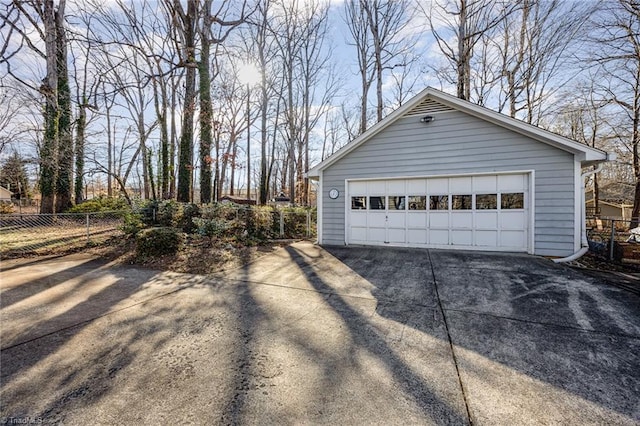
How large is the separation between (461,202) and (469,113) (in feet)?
7.63

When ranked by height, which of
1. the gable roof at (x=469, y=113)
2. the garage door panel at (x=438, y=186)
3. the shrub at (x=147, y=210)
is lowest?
the shrub at (x=147, y=210)

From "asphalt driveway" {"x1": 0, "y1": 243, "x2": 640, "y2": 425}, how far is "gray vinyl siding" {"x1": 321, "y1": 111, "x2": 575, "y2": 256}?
83.9 inches

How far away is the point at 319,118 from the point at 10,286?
64.1 ft

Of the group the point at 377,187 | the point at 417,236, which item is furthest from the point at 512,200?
the point at 377,187

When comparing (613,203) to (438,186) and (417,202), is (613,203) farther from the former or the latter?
(417,202)

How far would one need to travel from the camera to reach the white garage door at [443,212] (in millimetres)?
6836

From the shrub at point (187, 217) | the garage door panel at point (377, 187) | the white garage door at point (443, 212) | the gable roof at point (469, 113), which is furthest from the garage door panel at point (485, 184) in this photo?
the shrub at point (187, 217)

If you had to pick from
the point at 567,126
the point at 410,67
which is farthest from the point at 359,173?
the point at 567,126

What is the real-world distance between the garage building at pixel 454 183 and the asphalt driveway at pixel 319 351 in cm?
224

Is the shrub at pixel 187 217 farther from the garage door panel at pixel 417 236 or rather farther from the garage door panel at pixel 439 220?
the garage door panel at pixel 439 220

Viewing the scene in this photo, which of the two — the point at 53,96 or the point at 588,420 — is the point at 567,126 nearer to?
the point at 588,420

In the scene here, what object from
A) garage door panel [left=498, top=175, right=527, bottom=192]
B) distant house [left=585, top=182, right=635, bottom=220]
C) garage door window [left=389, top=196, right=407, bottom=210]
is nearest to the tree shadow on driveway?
garage door window [left=389, top=196, right=407, bottom=210]

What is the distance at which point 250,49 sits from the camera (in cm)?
1636

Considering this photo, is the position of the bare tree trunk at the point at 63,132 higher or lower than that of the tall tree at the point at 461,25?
lower
